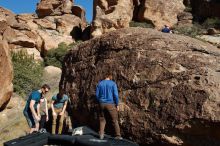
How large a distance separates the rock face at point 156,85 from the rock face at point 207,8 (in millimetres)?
27083

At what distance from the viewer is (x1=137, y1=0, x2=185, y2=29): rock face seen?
37062 millimetres

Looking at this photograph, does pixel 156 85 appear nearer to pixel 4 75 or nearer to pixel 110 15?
pixel 4 75

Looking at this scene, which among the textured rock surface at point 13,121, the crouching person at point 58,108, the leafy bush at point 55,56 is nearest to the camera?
the crouching person at point 58,108

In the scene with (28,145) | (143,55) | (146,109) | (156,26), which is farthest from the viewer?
(156,26)

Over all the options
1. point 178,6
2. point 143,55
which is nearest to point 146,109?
point 143,55

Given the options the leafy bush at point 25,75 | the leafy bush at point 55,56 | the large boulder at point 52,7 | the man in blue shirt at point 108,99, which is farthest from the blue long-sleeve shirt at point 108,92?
the large boulder at point 52,7

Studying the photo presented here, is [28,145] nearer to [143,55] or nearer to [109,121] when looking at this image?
[109,121]

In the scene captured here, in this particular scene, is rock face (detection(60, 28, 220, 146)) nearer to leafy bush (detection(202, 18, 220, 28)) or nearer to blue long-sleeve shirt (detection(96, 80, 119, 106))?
blue long-sleeve shirt (detection(96, 80, 119, 106))

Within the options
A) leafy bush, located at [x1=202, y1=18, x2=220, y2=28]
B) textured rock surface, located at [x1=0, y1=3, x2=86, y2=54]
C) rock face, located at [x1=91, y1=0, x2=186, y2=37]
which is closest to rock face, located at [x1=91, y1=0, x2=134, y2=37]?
rock face, located at [x1=91, y1=0, x2=186, y2=37]

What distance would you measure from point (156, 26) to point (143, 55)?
27.1 m

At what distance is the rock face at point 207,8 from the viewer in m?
36.3

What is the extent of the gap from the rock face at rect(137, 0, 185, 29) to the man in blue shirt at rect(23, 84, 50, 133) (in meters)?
27.8

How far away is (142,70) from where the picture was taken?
9.70m

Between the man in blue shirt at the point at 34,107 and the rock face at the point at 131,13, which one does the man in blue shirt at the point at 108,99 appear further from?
the rock face at the point at 131,13
